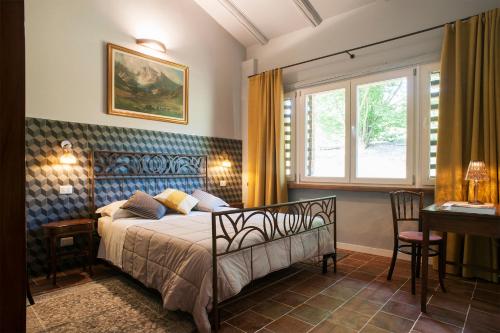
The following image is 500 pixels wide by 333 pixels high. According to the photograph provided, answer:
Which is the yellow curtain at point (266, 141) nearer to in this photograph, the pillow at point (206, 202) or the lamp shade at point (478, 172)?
the pillow at point (206, 202)

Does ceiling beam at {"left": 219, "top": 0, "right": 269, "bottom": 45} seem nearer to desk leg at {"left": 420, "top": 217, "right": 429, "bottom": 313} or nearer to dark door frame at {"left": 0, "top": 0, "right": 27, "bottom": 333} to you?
desk leg at {"left": 420, "top": 217, "right": 429, "bottom": 313}

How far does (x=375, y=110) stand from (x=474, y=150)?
132 cm

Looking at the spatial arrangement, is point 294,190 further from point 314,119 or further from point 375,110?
point 375,110

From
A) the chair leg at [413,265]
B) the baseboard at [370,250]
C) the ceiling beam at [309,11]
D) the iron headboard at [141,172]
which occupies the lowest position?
the baseboard at [370,250]

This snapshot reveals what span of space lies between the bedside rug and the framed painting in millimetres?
2181

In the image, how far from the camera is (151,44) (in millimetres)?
4102

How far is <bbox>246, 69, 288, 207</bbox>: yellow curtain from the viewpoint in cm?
483

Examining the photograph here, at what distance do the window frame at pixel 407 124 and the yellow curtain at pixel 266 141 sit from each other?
1.12 meters

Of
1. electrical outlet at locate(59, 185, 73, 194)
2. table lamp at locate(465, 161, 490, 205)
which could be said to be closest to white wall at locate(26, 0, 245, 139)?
electrical outlet at locate(59, 185, 73, 194)

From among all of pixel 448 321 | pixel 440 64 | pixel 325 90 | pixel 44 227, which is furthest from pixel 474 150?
pixel 44 227

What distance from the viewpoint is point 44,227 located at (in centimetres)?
304

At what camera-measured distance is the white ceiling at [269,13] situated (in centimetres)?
427

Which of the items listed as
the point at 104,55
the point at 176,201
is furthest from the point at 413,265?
the point at 104,55

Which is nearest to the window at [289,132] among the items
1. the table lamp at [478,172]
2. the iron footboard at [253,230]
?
the iron footboard at [253,230]
